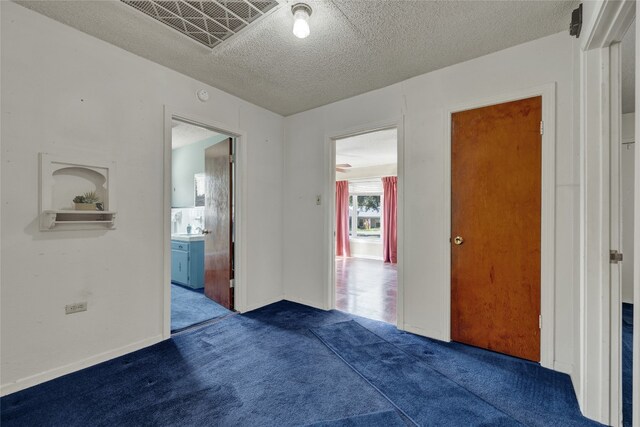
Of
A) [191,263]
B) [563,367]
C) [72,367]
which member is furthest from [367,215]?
[72,367]

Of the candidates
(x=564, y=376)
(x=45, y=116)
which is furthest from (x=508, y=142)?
(x=45, y=116)

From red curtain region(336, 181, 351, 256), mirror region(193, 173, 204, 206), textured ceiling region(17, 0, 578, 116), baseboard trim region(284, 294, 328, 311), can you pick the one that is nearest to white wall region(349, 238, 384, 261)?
red curtain region(336, 181, 351, 256)

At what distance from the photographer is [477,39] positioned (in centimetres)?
225

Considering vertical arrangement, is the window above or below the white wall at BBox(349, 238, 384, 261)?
above

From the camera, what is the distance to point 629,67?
2.73m

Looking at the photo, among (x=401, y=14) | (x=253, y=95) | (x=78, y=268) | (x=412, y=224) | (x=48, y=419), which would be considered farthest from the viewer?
(x=253, y=95)

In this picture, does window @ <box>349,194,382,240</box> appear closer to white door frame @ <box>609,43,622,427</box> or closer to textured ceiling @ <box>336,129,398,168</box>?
textured ceiling @ <box>336,129,398,168</box>

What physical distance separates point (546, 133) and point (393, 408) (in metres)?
2.26

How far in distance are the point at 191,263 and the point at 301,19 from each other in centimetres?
386

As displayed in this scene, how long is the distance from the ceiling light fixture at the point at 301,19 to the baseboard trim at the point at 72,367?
2.75 metres

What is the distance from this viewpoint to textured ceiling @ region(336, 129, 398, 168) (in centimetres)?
492

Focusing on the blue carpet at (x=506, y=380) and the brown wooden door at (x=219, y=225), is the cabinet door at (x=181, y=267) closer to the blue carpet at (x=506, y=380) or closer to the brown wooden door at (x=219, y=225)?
the brown wooden door at (x=219, y=225)

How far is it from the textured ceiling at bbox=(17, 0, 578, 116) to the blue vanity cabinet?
2.61 m

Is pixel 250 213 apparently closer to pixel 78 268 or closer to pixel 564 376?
pixel 78 268
